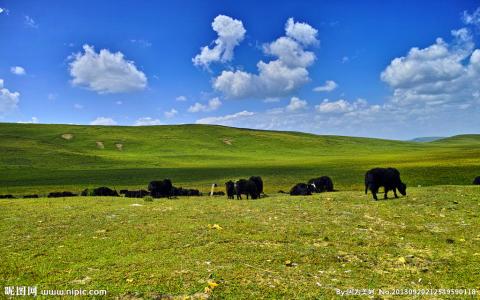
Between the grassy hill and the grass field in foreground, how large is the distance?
25.4 meters

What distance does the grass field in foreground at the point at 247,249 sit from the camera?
9.27m

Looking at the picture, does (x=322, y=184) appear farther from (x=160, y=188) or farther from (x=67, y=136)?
(x=67, y=136)

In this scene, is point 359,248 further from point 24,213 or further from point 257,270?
point 24,213

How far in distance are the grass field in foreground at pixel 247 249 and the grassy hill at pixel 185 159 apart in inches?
1002

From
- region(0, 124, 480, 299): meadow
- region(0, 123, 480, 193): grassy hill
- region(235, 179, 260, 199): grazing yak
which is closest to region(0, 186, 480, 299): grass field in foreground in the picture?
region(0, 124, 480, 299): meadow

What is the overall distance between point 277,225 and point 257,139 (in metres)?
149

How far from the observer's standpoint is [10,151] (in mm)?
100688

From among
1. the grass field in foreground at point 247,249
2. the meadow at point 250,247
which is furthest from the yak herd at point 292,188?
the grass field in foreground at point 247,249

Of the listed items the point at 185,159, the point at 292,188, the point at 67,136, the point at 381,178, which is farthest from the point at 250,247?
the point at 67,136

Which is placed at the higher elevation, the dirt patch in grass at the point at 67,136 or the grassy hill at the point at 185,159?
the dirt patch in grass at the point at 67,136

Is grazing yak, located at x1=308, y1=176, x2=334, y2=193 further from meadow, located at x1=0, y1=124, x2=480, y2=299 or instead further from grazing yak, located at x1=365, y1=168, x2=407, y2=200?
grazing yak, located at x1=365, y1=168, x2=407, y2=200

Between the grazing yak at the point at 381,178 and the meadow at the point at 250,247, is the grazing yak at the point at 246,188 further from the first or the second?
the grazing yak at the point at 381,178

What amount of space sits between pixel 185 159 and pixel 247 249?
3762 inches

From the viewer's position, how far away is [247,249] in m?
12.1
